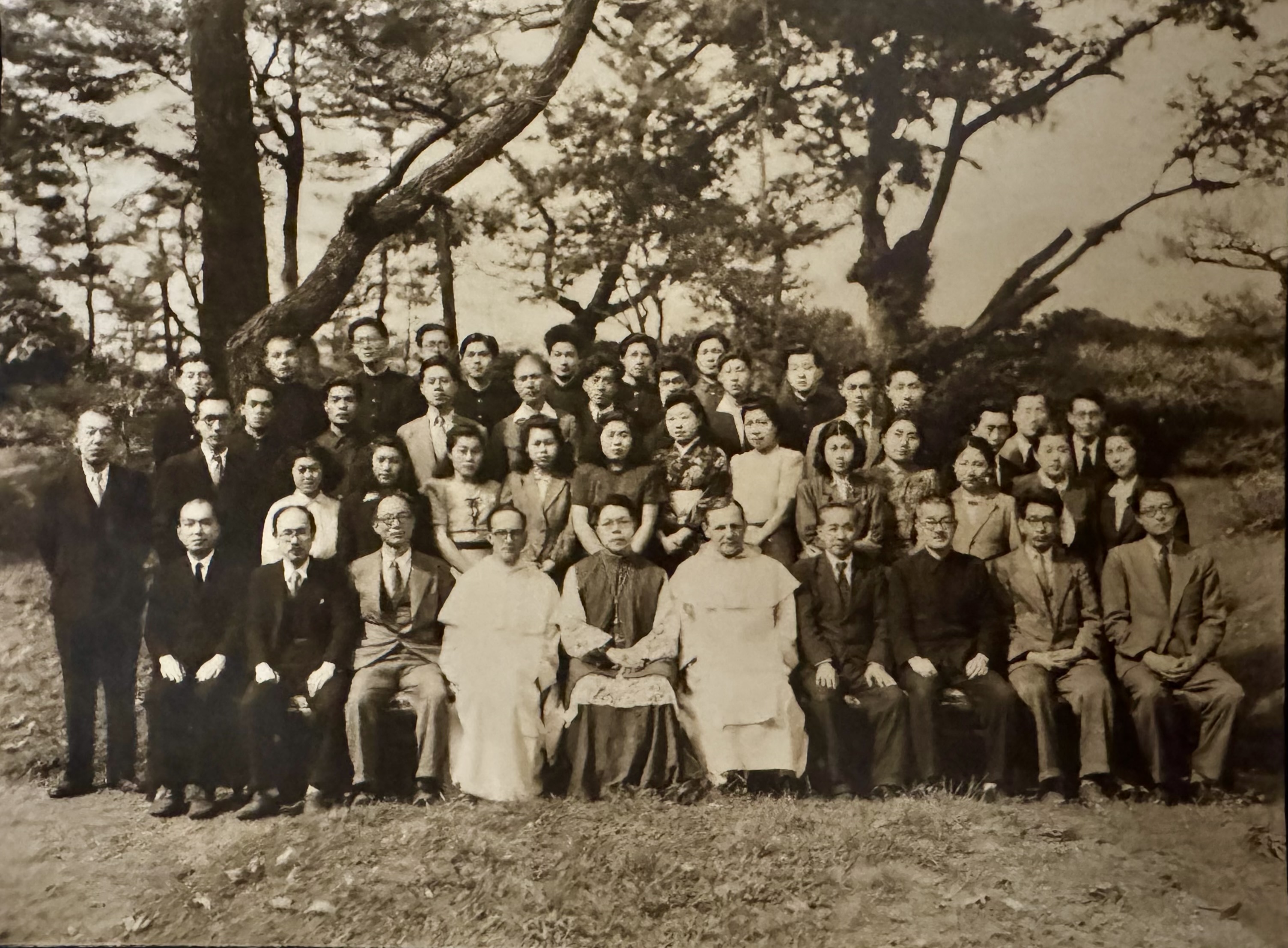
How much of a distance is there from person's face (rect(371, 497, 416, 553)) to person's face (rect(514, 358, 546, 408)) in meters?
0.60

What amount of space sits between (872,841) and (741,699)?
2.17ft

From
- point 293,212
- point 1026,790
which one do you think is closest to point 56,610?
point 293,212

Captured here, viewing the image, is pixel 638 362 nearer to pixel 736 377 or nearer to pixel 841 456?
pixel 736 377

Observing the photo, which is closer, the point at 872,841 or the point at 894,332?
the point at 872,841

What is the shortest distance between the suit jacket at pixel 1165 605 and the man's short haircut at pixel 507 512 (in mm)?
2155

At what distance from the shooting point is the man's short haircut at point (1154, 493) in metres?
3.89

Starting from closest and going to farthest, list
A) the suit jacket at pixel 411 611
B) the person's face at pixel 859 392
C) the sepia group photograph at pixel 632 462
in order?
1. the sepia group photograph at pixel 632 462
2. the suit jacket at pixel 411 611
3. the person's face at pixel 859 392

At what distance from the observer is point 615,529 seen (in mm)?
3893

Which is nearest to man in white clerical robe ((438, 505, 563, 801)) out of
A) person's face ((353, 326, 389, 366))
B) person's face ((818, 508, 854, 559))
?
person's face ((353, 326, 389, 366))

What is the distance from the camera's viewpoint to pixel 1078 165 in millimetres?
3939

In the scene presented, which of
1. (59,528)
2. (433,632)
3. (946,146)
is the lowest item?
(433,632)

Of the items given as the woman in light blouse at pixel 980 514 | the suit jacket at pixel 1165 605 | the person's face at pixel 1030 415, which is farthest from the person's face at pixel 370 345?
the suit jacket at pixel 1165 605

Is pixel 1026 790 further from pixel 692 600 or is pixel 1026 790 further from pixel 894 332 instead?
pixel 894 332

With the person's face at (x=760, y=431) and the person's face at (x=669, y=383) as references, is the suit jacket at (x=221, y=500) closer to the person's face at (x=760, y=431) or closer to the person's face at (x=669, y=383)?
the person's face at (x=669, y=383)
